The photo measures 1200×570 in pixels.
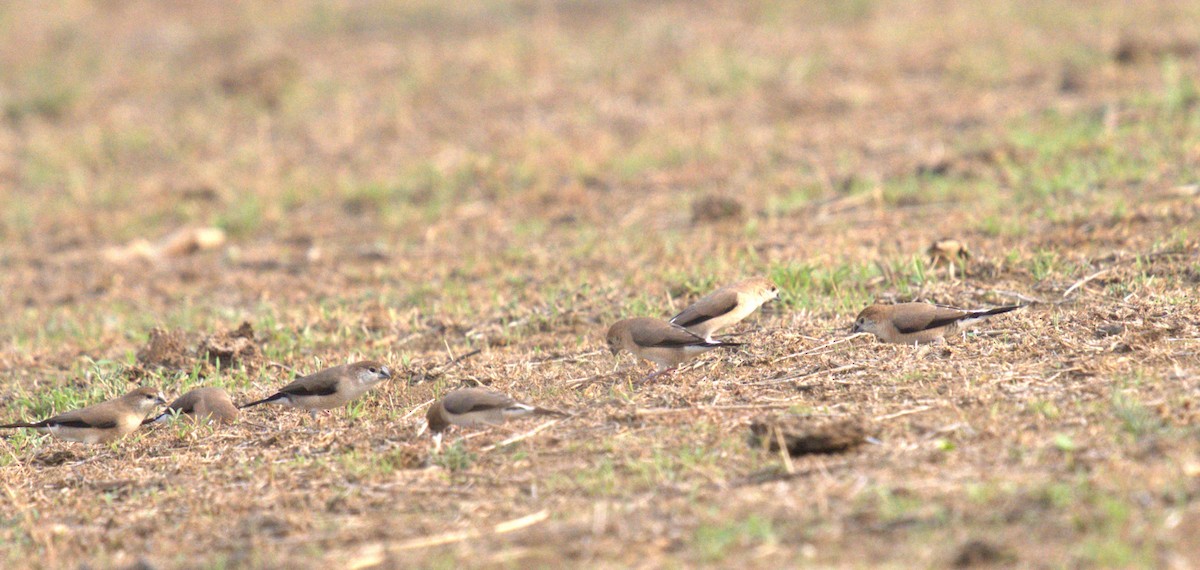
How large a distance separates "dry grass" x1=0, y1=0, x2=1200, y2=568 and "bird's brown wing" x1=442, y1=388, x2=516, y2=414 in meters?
0.14

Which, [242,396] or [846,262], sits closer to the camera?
[242,396]

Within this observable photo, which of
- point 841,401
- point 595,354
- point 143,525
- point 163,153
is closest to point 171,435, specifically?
point 143,525

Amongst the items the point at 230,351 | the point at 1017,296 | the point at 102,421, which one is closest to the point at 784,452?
the point at 1017,296

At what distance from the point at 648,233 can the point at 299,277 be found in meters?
2.86

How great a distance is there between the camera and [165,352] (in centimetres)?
830

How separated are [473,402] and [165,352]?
9.65ft

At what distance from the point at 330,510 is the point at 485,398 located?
0.97 metres

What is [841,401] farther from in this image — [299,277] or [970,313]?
[299,277]

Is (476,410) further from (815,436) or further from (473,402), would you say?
(815,436)

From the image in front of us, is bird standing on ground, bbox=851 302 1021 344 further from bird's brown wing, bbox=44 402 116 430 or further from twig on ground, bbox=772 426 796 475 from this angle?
bird's brown wing, bbox=44 402 116 430

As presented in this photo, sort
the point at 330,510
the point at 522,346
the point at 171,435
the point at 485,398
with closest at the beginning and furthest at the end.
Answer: the point at 330,510
the point at 485,398
the point at 171,435
the point at 522,346

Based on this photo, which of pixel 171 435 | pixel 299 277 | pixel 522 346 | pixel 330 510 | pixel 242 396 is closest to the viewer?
pixel 330 510

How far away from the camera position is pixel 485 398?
20.5 feet

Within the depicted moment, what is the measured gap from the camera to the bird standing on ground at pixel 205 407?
22.7ft
